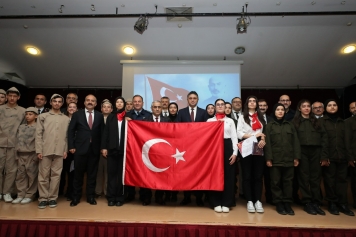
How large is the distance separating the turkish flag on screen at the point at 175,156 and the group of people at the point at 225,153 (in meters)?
0.15

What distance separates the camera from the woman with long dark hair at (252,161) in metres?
3.00

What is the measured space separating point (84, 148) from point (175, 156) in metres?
1.32

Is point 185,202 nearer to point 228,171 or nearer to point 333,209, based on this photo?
point 228,171

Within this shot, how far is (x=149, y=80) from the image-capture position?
18.4ft

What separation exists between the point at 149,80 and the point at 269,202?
384 cm

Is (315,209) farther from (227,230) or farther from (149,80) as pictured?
(149,80)

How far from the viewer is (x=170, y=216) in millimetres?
2736

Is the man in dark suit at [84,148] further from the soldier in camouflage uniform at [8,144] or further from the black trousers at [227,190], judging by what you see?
the black trousers at [227,190]

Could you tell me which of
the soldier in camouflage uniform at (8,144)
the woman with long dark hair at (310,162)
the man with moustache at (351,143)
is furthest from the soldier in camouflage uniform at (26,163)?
the man with moustache at (351,143)

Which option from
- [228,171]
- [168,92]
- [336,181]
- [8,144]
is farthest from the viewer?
[168,92]

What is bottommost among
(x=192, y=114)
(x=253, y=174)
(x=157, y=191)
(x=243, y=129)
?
(x=157, y=191)

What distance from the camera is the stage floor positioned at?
256 cm

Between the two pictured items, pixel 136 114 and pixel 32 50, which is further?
pixel 32 50

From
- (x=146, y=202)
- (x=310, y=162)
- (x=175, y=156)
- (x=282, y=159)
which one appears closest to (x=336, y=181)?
(x=310, y=162)
